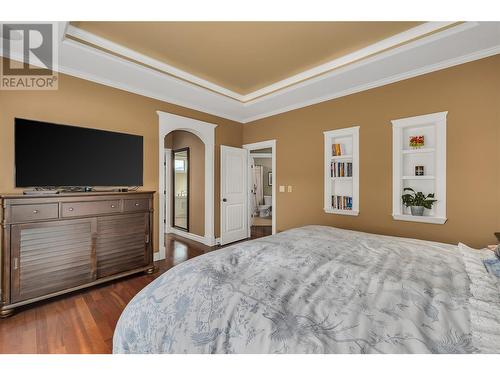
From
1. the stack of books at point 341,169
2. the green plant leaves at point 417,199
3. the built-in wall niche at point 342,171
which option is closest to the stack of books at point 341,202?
the built-in wall niche at point 342,171

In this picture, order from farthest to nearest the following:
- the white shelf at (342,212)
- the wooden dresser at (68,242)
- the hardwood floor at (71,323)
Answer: the white shelf at (342,212) < the wooden dresser at (68,242) < the hardwood floor at (71,323)

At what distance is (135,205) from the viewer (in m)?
2.87

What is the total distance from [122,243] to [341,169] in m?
3.12

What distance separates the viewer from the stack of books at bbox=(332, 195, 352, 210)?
11.0 feet

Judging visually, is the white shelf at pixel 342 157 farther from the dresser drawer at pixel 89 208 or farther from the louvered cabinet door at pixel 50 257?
the louvered cabinet door at pixel 50 257

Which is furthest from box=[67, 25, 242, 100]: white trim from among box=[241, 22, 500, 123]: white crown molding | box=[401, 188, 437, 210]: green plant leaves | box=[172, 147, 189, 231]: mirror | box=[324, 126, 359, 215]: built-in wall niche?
box=[401, 188, 437, 210]: green plant leaves

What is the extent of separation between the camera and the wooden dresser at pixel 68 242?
2062 millimetres

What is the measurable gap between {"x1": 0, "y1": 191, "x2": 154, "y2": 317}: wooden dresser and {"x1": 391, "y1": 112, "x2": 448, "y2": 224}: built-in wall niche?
3.21m

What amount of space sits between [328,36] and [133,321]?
9.68 feet

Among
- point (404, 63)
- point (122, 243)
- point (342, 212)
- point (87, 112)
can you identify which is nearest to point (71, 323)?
point (122, 243)

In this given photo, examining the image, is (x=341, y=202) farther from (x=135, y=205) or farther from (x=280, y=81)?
(x=135, y=205)

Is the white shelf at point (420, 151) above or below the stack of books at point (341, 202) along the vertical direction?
above

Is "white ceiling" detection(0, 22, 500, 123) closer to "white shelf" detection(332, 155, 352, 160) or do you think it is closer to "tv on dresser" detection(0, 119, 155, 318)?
"tv on dresser" detection(0, 119, 155, 318)

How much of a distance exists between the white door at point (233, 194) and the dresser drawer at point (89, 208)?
2132mm
